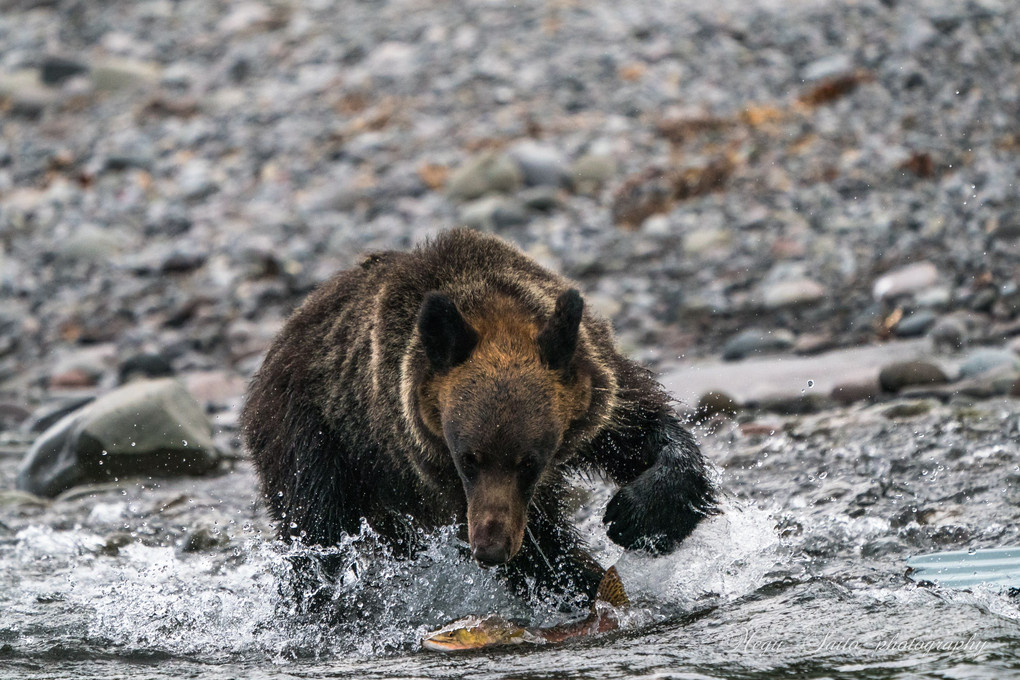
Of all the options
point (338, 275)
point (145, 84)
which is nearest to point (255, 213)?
point (145, 84)

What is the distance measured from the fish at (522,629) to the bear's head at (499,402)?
1.69ft

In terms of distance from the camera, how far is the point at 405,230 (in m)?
12.0

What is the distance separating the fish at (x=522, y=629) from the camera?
4715 millimetres

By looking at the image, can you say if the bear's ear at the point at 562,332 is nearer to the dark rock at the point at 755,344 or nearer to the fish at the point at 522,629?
the fish at the point at 522,629

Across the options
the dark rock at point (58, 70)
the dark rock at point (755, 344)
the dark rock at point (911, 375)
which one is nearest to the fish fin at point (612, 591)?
the dark rock at point (911, 375)

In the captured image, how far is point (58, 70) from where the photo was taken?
16.6 m

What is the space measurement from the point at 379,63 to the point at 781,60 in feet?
15.2

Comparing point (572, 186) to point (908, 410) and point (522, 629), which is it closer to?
point (908, 410)

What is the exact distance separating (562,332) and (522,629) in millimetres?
1159

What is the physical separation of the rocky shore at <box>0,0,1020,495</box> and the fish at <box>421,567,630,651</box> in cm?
325

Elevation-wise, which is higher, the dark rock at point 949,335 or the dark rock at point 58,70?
the dark rock at point 58,70

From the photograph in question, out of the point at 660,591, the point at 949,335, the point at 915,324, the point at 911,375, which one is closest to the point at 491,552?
the point at 660,591

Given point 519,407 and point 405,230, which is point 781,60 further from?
point 519,407

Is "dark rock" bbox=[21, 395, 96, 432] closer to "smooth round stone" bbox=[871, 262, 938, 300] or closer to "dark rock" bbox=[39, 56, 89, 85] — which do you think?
"smooth round stone" bbox=[871, 262, 938, 300]
